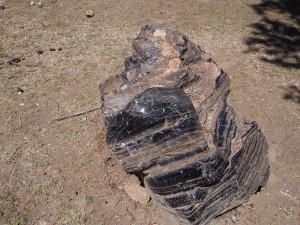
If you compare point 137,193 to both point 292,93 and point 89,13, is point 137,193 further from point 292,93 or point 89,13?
point 89,13

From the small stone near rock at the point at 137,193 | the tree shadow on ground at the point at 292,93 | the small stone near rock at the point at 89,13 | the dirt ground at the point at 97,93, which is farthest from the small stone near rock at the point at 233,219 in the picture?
the small stone near rock at the point at 89,13

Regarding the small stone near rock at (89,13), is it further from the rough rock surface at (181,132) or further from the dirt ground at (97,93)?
the rough rock surface at (181,132)

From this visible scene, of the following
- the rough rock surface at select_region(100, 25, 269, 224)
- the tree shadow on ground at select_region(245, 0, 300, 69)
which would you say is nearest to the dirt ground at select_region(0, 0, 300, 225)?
the tree shadow on ground at select_region(245, 0, 300, 69)

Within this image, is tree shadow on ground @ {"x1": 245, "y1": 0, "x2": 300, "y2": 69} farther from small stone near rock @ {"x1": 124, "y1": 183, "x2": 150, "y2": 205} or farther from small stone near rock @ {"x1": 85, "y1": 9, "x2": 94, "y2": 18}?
small stone near rock @ {"x1": 124, "y1": 183, "x2": 150, "y2": 205}

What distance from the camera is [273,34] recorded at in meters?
7.16

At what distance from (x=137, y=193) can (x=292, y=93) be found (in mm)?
2982

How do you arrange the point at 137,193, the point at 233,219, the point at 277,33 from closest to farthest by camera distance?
the point at 233,219 → the point at 137,193 → the point at 277,33

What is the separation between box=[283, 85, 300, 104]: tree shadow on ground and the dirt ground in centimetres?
3

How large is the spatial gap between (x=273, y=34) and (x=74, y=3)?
389 cm

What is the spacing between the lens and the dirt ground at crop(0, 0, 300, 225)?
4.07 meters

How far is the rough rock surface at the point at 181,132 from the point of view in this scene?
11.4 ft

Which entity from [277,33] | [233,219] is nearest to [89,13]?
[277,33]

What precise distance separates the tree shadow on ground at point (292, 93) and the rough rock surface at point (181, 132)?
1.62 metres

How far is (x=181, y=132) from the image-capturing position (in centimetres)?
347
